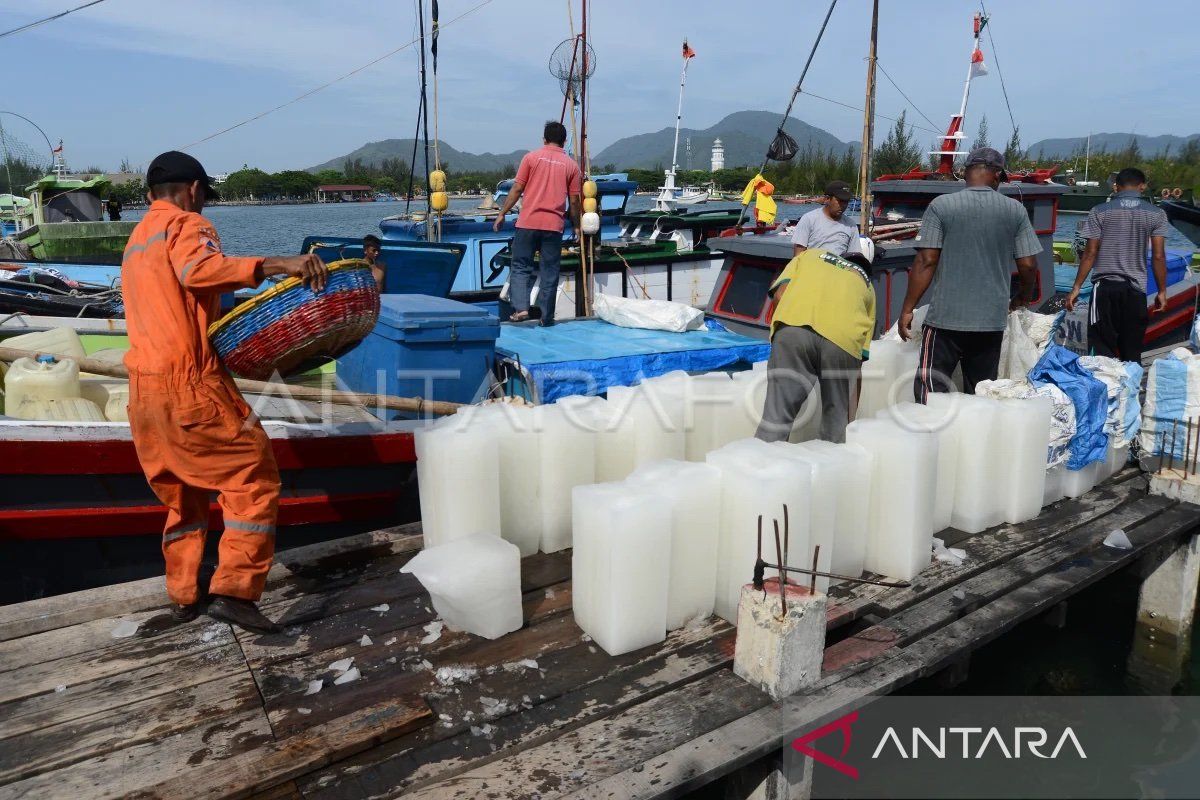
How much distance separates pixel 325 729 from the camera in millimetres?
2539

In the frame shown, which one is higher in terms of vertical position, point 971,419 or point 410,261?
point 410,261

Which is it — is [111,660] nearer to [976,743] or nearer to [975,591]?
[975,591]

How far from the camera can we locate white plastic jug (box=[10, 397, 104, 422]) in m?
4.60

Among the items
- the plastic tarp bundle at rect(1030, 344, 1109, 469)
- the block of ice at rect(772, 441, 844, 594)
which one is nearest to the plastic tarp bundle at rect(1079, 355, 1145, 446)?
the plastic tarp bundle at rect(1030, 344, 1109, 469)

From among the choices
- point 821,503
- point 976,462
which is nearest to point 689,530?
point 821,503

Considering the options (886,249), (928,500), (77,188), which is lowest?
(928,500)

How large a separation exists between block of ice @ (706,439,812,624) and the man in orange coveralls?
6.07ft

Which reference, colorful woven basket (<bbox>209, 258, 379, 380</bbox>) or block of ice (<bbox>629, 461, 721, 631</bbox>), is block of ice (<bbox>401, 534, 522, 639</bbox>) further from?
colorful woven basket (<bbox>209, 258, 379, 380</bbox>)

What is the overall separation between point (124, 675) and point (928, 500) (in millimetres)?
3377

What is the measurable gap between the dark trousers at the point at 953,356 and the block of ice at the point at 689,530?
2.46 meters

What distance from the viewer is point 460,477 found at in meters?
3.48

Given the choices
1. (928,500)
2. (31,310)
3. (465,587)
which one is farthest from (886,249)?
(31,310)

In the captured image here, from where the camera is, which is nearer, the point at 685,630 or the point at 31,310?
the point at 685,630

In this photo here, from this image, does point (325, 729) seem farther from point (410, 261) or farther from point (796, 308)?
point (410, 261)
